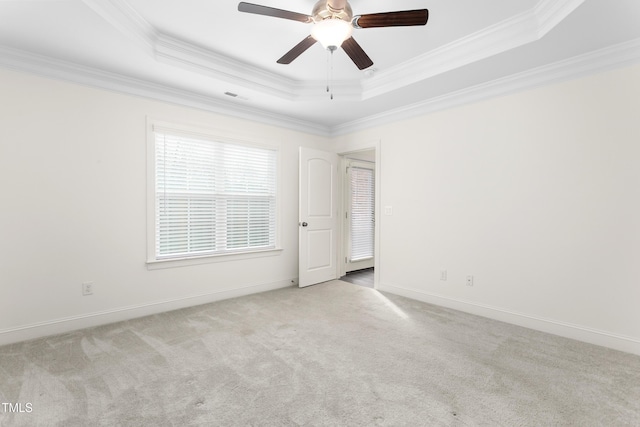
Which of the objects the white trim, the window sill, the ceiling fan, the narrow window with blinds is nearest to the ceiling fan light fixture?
the ceiling fan

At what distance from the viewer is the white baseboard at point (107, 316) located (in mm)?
2629

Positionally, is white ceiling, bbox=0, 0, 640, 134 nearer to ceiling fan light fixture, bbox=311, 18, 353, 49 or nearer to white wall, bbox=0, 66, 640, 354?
white wall, bbox=0, 66, 640, 354

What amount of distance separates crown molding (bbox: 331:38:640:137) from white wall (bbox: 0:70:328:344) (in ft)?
9.26

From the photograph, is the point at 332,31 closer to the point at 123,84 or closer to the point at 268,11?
the point at 268,11

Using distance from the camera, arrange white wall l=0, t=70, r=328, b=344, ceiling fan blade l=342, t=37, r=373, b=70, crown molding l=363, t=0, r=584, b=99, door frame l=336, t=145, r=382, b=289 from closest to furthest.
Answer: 1. ceiling fan blade l=342, t=37, r=373, b=70
2. crown molding l=363, t=0, r=584, b=99
3. white wall l=0, t=70, r=328, b=344
4. door frame l=336, t=145, r=382, b=289

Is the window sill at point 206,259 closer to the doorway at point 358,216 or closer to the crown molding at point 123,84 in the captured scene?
the doorway at point 358,216

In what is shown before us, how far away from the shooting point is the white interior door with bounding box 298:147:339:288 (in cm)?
447

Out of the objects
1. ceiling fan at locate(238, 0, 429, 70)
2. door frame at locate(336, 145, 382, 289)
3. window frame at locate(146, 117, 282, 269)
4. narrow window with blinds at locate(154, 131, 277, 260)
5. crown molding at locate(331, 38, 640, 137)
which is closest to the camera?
ceiling fan at locate(238, 0, 429, 70)

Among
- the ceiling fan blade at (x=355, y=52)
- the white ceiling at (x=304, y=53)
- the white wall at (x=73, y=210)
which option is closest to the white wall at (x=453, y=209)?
the white wall at (x=73, y=210)

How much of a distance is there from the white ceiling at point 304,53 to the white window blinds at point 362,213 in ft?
6.72

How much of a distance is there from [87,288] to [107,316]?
0.35 meters

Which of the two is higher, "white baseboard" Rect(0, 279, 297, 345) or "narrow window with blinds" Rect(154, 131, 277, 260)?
"narrow window with blinds" Rect(154, 131, 277, 260)

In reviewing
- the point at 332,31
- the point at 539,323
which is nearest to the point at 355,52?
the point at 332,31

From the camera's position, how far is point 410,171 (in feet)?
13.2
